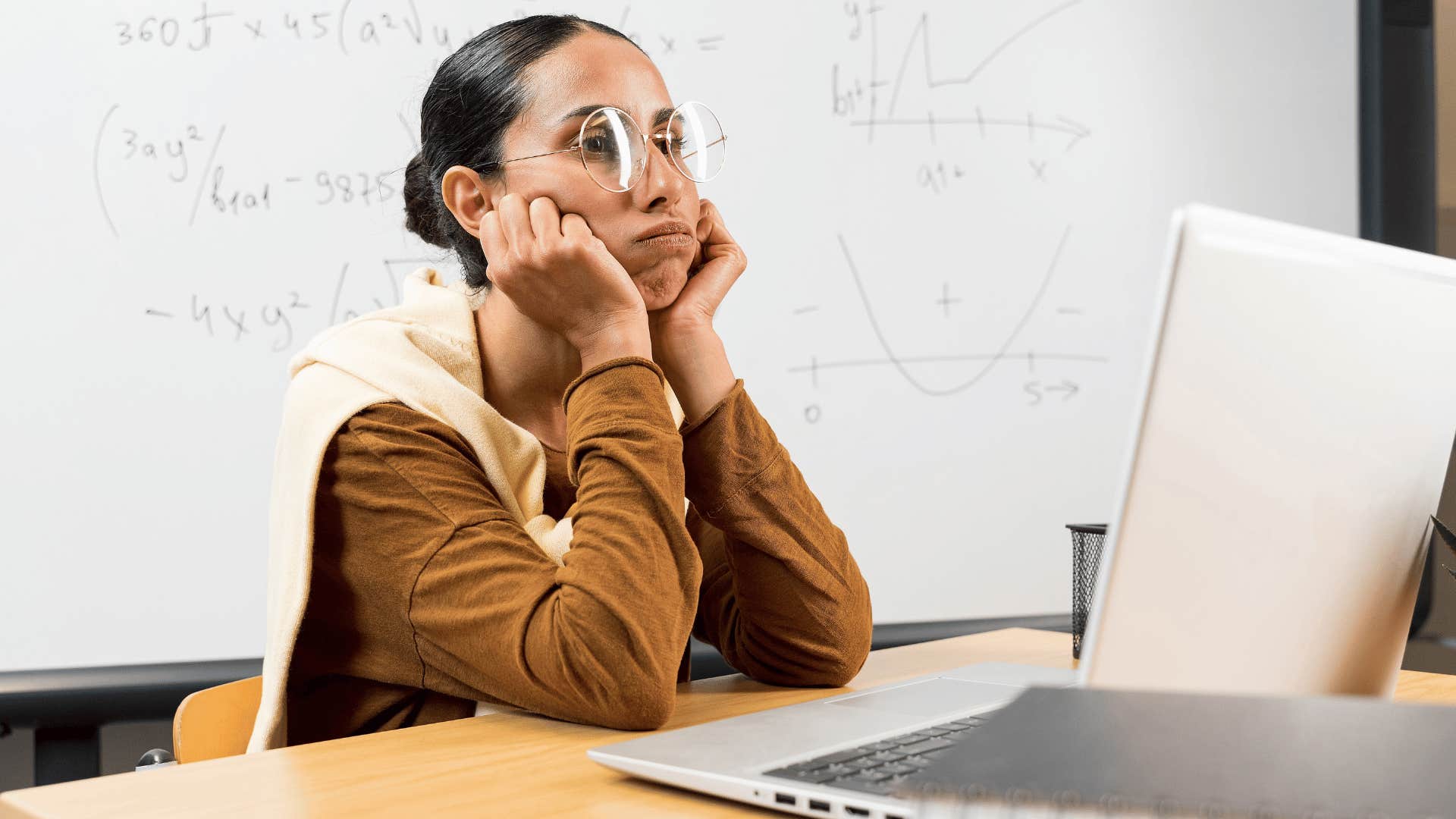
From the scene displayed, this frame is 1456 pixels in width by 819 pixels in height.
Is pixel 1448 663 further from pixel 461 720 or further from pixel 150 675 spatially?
pixel 150 675

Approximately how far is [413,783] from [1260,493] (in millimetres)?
461

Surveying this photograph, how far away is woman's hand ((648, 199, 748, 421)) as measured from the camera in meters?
1.05

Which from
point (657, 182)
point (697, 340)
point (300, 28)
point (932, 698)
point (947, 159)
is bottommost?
point (932, 698)

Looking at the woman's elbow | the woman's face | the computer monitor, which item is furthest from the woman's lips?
the computer monitor

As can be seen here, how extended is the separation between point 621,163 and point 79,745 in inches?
38.5

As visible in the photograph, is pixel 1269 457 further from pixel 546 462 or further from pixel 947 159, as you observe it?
pixel 947 159

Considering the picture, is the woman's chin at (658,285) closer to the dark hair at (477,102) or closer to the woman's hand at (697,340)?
the woman's hand at (697,340)

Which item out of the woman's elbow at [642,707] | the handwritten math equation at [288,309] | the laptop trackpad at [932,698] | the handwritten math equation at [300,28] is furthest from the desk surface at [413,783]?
the handwritten math equation at [300,28]

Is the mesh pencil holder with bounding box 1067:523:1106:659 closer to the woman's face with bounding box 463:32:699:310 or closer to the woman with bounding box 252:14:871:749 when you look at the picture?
the woman with bounding box 252:14:871:749

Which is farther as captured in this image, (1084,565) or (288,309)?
(288,309)

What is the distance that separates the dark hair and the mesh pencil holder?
2.03 feet

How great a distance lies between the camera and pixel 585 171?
3.39 ft

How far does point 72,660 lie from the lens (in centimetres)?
140

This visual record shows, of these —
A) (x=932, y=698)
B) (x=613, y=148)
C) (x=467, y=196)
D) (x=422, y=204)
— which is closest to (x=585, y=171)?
(x=613, y=148)
